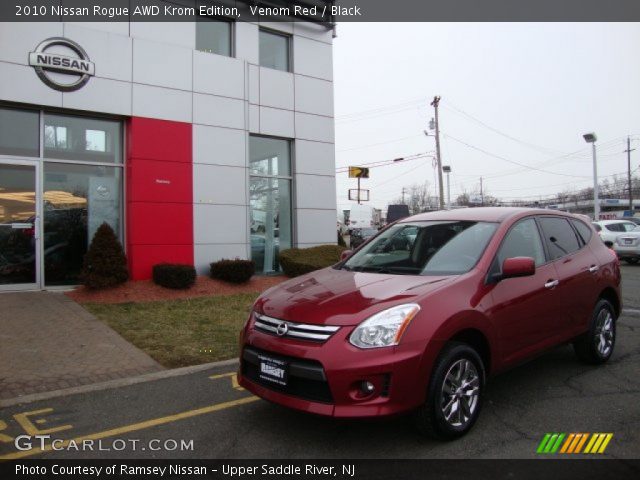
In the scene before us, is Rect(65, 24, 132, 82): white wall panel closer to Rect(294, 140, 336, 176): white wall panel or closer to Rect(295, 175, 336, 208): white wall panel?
Rect(294, 140, 336, 176): white wall panel

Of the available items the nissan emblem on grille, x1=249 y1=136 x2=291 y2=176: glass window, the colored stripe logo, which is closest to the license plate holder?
the nissan emblem on grille

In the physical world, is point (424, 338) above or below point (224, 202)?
below

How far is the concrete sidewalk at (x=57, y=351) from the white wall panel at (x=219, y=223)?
13.3 ft

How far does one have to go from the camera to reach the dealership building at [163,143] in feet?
34.0

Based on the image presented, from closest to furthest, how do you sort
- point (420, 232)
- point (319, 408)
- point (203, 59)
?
point (319, 408) → point (420, 232) → point (203, 59)

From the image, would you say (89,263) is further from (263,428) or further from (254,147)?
(263,428)

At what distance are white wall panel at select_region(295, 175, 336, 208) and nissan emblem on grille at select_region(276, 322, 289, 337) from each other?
34.8 feet

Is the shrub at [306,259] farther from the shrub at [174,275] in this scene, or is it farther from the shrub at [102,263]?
the shrub at [102,263]

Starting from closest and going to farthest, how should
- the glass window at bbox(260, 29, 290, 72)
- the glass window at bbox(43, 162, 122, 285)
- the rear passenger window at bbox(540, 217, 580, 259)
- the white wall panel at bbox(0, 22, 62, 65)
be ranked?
the rear passenger window at bbox(540, 217, 580, 259) < the white wall panel at bbox(0, 22, 62, 65) < the glass window at bbox(43, 162, 122, 285) < the glass window at bbox(260, 29, 290, 72)

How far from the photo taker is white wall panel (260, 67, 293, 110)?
13570 millimetres

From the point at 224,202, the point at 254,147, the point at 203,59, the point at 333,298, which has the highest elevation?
the point at 203,59

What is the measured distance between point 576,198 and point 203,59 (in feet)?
282

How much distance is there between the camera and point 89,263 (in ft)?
32.8
